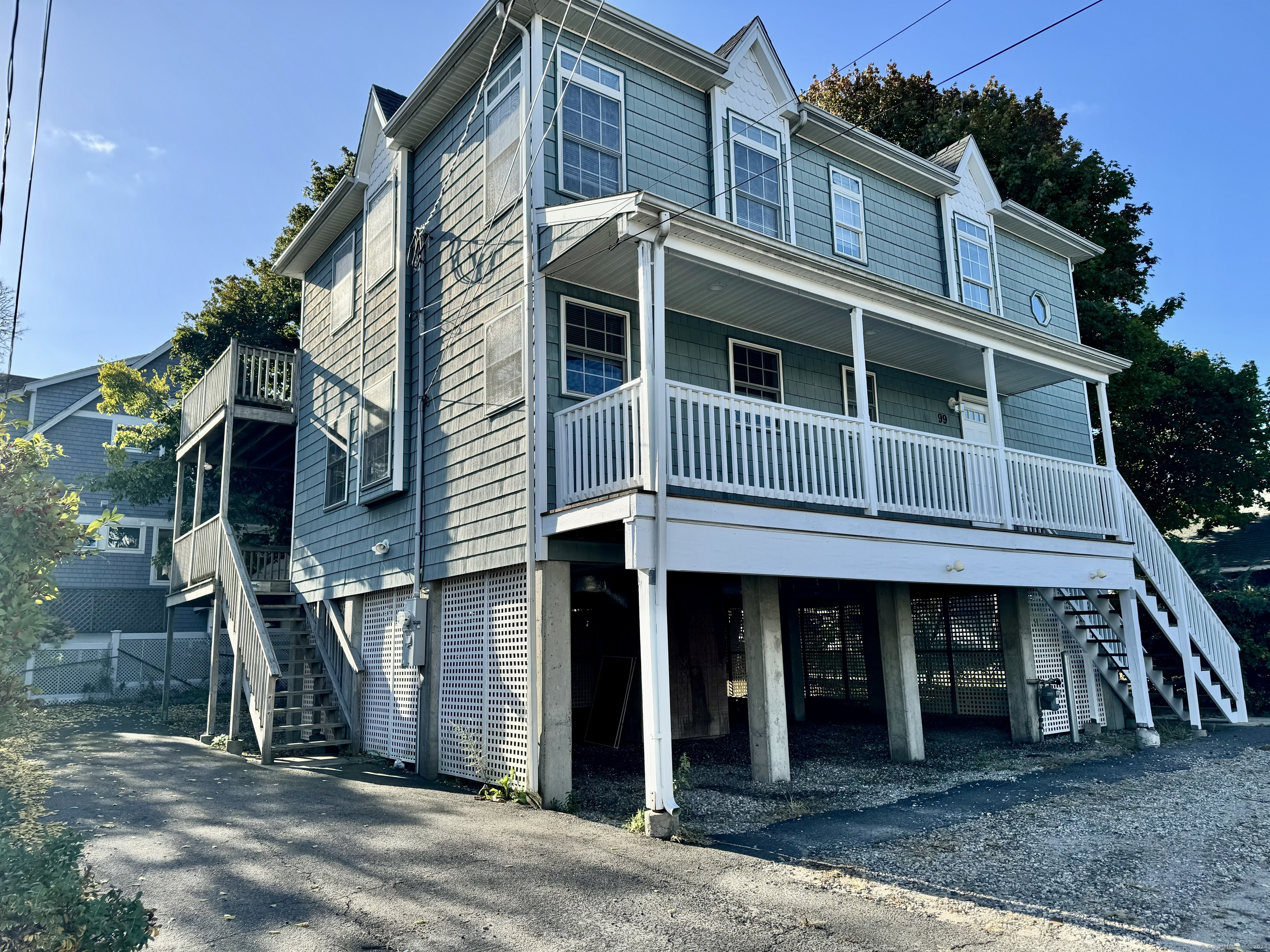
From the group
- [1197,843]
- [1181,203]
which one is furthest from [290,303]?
[1181,203]

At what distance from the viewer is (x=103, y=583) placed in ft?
79.9

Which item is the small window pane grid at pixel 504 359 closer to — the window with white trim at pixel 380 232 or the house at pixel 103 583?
the window with white trim at pixel 380 232

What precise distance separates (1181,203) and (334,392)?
2120cm

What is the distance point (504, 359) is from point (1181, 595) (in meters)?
10.7

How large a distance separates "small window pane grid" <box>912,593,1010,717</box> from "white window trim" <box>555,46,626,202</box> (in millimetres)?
8924

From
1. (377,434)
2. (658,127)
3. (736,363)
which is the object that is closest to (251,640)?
(377,434)

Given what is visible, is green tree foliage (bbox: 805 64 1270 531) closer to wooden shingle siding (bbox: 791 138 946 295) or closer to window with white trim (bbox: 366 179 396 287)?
wooden shingle siding (bbox: 791 138 946 295)

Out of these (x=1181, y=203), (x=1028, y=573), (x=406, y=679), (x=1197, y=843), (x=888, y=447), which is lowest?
(x=1197, y=843)

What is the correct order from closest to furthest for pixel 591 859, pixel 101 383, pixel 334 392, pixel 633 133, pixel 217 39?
pixel 591 859 → pixel 217 39 → pixel 633 133 → pixel 334 392 → pixel 101 383

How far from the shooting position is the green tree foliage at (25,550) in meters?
4.06

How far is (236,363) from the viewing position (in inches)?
587

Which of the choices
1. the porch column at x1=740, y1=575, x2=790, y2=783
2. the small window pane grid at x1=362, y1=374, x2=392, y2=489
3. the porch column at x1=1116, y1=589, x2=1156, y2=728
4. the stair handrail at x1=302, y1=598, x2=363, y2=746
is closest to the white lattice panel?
the porch column at x1=1116, y1=589, x2=1156, y2=728

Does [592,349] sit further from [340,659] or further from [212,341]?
[212,341]

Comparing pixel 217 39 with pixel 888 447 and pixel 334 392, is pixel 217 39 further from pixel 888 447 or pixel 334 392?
pixel 888 447
